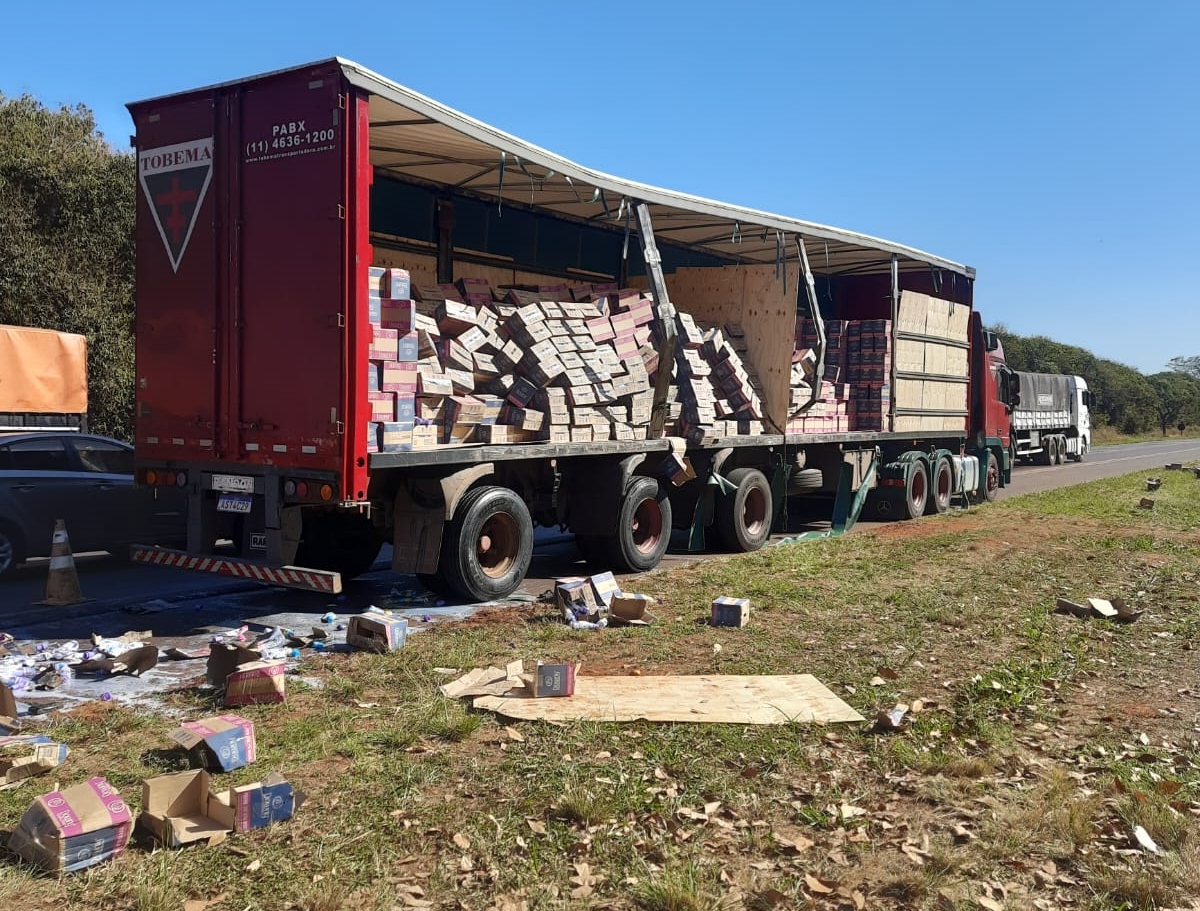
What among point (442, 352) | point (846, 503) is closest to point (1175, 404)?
point (846, 503)

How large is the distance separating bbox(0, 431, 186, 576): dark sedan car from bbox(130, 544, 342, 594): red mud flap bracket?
1664 millimetres

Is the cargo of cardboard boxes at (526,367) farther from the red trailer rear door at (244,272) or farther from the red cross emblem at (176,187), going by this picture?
the red cross emblem at (176,187)

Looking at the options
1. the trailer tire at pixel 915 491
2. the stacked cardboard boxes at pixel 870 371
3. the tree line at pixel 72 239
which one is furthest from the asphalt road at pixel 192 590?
the tree line at pixel 72 239

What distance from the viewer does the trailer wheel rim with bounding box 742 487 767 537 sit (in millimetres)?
12970

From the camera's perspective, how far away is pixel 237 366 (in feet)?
26.2

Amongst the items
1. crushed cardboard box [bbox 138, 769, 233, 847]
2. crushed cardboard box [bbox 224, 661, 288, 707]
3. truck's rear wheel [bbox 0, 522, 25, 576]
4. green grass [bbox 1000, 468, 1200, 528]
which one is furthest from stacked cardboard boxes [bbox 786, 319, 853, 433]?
crushed cardboard box [bbox 138, 769, 233, 847]

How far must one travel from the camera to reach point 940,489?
17.6 meters

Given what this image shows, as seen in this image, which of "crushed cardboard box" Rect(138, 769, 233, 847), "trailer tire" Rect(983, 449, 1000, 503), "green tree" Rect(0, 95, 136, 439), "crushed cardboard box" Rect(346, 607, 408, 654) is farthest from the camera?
"trailer tire" Rect(983, 449, 1000, 503)

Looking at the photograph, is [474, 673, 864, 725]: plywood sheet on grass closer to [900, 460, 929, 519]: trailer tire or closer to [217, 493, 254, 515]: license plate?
[217, 493, 254, 515]: license plate

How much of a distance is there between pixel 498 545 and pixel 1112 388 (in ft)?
219

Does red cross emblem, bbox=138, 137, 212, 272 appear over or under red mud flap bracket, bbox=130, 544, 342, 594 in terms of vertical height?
over

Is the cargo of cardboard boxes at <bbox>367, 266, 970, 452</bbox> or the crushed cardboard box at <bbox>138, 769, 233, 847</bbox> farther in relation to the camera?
the cargo of cardboard boxes at <bbox>367, 266, 970, 452</bbox>

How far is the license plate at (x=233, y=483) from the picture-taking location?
791 cm

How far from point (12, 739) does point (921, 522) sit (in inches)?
518
